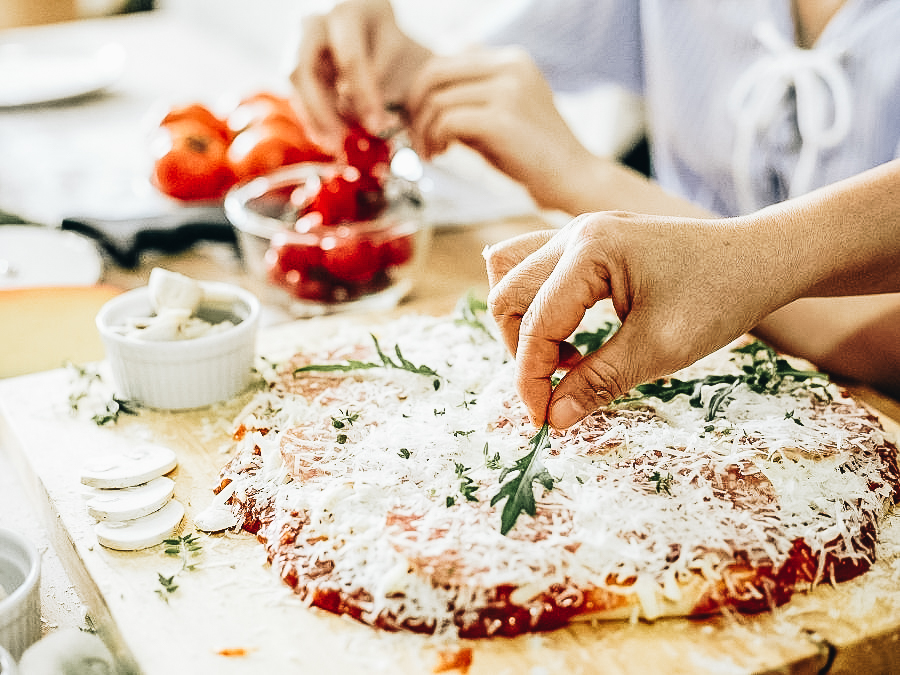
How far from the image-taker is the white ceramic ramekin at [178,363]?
47.5 inches

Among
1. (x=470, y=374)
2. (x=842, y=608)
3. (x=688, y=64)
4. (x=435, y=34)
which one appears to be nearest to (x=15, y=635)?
(x=470, y=374)

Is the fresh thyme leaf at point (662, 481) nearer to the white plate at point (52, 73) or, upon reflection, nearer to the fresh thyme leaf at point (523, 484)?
the fresh thyme leaf at point (523, 484)

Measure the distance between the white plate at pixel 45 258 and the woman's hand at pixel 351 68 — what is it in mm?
462

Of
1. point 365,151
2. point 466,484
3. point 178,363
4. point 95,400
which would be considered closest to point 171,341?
point 178,363

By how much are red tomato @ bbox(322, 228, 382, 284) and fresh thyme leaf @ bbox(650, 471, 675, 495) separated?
671mm

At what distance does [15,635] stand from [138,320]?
47 centimetres

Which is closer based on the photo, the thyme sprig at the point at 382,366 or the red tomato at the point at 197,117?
the thyme sprig at the point at 382,366

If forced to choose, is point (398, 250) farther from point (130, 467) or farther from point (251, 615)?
point (251, 615)

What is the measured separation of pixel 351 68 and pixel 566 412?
38.1 inches

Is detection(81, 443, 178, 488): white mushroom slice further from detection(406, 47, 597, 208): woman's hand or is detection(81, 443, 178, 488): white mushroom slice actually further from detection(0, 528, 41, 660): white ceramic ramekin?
detection(406, 47, 597, 208): woman's hand

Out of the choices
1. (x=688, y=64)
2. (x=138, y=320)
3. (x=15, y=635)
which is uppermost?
(x=688, y=64)

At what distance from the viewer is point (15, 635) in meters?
0.88

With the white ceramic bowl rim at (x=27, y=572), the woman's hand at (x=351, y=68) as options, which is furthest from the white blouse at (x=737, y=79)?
the white ceramic bowl rim at (x=27, y=572)

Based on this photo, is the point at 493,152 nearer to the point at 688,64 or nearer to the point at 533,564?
the point at 688,64
